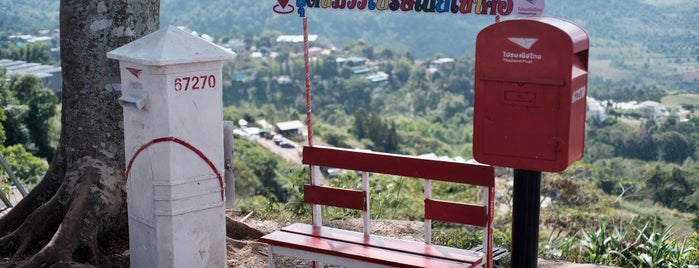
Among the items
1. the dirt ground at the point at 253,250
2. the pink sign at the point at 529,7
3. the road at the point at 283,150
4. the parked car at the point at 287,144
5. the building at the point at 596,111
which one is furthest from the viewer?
the parked car at the point at 287,144

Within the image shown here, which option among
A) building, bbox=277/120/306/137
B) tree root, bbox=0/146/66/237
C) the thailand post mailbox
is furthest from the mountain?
the thailand post mailbox

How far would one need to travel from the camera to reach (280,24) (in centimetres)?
8769

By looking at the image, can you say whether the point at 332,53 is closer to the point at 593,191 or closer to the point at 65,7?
the point at 593,191

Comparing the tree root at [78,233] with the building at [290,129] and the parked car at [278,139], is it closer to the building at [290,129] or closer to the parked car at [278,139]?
the parked car at [278,139]

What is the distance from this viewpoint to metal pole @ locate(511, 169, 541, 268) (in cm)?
409

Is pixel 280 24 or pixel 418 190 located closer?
pixel 418 190

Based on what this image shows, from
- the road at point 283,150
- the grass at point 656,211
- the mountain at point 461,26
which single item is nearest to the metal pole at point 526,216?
the grass at point 656,211

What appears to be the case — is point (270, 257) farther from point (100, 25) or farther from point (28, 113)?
point (28, 113)

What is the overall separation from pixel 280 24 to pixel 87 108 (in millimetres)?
82655

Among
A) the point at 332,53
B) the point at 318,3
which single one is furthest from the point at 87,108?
the point at 332,53

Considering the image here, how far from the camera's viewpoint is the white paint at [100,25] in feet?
19.3

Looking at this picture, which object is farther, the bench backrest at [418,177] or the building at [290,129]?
the building at [290,129]

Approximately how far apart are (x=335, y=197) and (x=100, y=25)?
209 cm

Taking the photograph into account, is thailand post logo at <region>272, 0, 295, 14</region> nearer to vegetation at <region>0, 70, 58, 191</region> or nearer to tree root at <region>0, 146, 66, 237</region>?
tree root at <region>0, 146, 66, 237</region>
